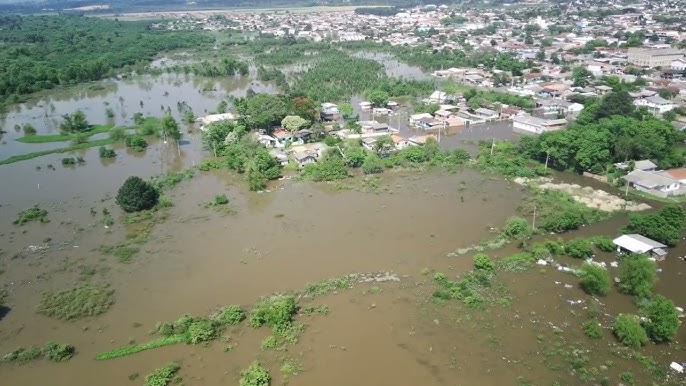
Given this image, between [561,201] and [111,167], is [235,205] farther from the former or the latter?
[561,201]

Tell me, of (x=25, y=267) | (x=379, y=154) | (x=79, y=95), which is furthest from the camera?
(x=79, y=95)

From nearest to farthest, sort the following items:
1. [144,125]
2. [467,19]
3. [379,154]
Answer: [379,154] < [144,125] < [467,19]

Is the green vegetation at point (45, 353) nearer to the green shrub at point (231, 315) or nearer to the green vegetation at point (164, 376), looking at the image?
the green vegetation at point (164, 376)


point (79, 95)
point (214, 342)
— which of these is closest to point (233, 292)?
point (214, 342)

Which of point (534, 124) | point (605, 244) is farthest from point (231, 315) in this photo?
point (534, 124)

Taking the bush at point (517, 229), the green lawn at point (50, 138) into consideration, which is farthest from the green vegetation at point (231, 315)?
the green lawn at point (50, 138)

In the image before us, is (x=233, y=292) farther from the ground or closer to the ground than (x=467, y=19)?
closer to the ground

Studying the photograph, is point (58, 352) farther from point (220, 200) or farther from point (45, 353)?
point (220, 200)
